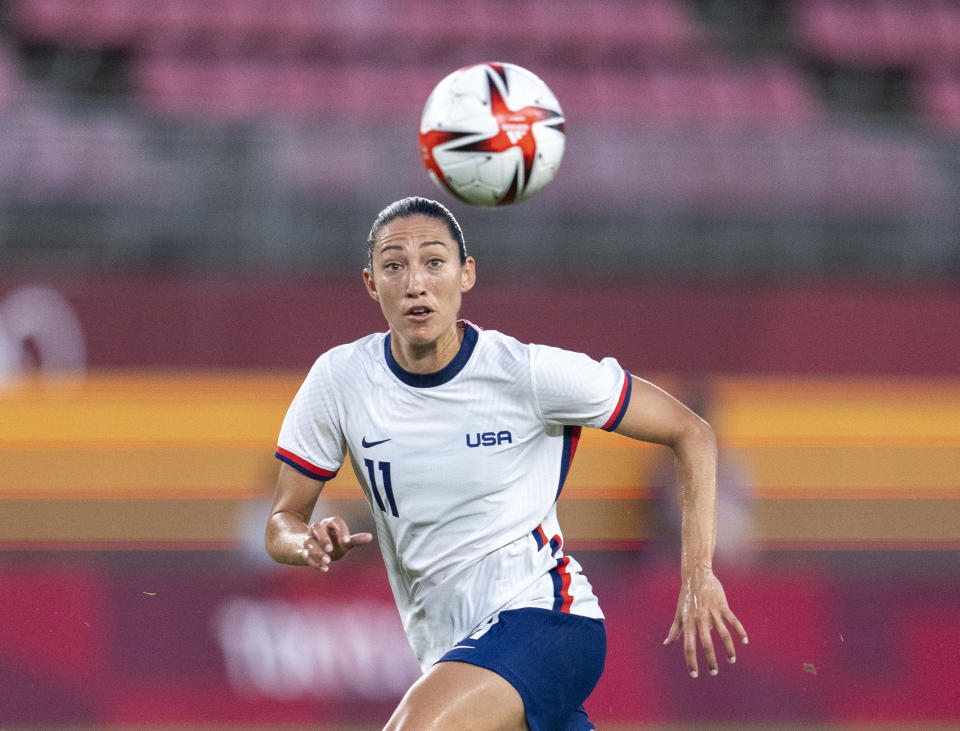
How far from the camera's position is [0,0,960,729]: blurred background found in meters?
6.02

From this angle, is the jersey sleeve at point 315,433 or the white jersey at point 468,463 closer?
the white jersey at point 468,463

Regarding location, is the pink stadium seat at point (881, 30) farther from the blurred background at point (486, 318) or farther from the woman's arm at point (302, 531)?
the woman's arm at point (302, 531)

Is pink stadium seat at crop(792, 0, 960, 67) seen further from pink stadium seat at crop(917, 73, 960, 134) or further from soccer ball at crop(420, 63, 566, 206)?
soccer ball at crop(420, 63, 566, 206)

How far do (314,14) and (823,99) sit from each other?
5022mm

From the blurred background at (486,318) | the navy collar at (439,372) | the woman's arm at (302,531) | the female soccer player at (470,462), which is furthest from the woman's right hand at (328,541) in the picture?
the blurred background at (486,318)

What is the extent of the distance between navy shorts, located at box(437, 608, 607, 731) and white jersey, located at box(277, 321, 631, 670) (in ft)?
0.17

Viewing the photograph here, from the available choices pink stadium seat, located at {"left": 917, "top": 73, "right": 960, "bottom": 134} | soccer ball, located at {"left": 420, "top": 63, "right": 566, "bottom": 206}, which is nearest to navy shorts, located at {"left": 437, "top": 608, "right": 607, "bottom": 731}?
soccer ball, located at {"left": 420, "top": 63, "right": 566, "bottom": 206}

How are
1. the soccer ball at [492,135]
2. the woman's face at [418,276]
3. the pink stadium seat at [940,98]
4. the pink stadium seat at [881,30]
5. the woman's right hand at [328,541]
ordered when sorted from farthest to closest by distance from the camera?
the pink stadium seat at [881,30] < the pink stadium seat at [940,98] < the soccer ball at [492,135] < the woman's face at [418,276] < the woman's right hand at [328,541]

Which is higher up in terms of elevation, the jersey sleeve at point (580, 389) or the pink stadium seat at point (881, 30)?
the pink stadium seat at point (881, 30)

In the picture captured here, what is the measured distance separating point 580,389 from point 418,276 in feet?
1.70

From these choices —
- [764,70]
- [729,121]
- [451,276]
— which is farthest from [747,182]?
[451,276]

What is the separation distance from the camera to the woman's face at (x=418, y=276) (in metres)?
3.20

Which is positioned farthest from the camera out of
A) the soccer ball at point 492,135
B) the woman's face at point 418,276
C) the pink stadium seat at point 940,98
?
the pink stadium seat at point 940,98

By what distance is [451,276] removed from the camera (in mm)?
3252
